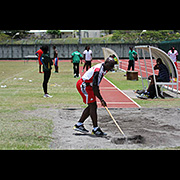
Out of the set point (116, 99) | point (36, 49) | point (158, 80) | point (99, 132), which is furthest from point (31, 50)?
point (99, 132)

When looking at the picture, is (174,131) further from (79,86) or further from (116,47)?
(116,47)

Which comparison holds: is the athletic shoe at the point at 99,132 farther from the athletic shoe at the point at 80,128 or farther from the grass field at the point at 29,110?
the grass field at the point at 29,110

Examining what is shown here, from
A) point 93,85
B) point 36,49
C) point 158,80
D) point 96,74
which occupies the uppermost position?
point 36,49

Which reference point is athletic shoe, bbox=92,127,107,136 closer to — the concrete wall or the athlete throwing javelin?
the athlete throwing javelin

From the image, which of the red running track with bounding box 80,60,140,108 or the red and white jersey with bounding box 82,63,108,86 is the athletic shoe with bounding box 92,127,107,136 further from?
the red running track with bounding box 80,60,140,108

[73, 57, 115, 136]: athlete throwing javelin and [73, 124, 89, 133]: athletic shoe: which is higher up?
[73, 57, 115, 136]: athlete throwing javelin

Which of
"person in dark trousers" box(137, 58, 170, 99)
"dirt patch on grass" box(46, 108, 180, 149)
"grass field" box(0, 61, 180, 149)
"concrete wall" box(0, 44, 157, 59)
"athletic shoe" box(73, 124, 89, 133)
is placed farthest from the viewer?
"concrete wall" box(0, 44, 157, 59)

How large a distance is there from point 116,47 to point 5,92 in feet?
132

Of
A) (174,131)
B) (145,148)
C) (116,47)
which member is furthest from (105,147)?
(116,47)

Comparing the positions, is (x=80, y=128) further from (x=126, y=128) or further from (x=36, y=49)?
(x=36, y=49)

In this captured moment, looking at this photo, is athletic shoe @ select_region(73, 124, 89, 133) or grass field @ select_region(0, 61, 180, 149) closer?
grass field @ select_region(0, 61, 180, 149)

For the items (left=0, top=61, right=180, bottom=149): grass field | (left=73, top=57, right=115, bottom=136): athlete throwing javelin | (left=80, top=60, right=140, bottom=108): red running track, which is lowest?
(left=80, top=60, right=140, bottom=108): red running track

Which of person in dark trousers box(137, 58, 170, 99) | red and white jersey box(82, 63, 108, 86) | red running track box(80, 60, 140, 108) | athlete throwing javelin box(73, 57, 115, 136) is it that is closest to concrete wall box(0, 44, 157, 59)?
red running track box(80, 60, 140, 108)

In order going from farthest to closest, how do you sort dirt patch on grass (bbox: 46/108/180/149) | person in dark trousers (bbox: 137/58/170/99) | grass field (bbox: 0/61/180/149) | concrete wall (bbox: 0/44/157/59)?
concrete wall (bbox: 0/44/157/59) < person in dark trousers (bbox: 137/58/170/99) < grass field (bbox: 0/61/180/149) < dirt patch on grass (bbox: 46/108/180/149)
